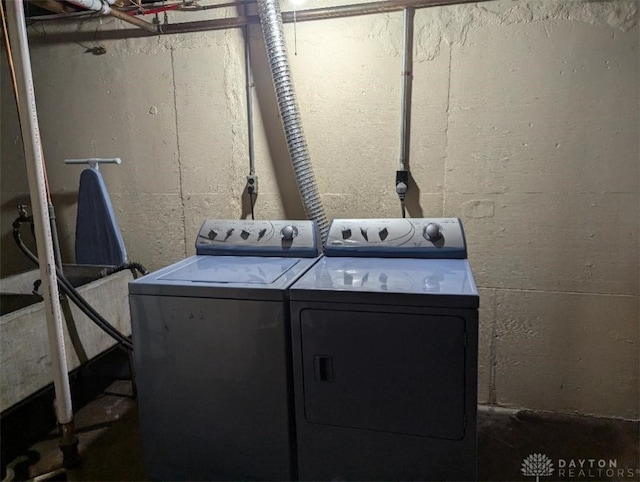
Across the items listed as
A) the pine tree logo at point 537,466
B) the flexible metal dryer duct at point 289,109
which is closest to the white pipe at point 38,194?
the flexible metal dryer duct at point 289,109

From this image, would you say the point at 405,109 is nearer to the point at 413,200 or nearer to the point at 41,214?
the point at 413,200

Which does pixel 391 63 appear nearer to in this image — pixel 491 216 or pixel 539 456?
pixel 491 216

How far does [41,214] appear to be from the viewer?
175 centimetres

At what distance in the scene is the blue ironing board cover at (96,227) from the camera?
8.18 ft

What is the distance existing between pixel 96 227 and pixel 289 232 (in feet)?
4.04

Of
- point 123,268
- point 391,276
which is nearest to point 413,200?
point 391,276

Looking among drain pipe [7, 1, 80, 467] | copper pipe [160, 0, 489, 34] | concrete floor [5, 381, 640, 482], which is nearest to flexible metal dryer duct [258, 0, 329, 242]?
copper pipe [160, 0, 489, 34]

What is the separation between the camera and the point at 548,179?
214 cm

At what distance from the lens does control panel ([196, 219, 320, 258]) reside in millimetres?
2031

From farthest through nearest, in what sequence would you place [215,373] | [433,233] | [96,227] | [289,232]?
1. [96,227]
2. [289,232]
3. [433,233]
4. [215,373]

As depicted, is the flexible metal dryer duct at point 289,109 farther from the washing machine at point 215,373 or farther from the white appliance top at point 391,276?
the washing machine at point 215,373

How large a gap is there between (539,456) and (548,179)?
1.25 metres

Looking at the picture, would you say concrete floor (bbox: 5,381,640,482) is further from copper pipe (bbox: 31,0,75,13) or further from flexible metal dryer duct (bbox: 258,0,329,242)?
copper pipe (bbox: 31,0,75,13)

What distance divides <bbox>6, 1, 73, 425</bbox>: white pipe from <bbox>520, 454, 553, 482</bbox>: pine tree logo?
196cm
